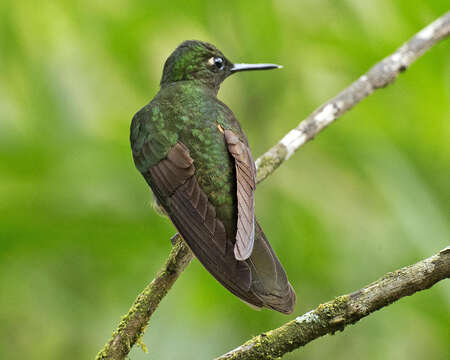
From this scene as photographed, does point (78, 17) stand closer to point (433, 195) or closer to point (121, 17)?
point (121, 17)

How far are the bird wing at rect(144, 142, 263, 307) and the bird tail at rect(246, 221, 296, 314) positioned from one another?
0.17 ft

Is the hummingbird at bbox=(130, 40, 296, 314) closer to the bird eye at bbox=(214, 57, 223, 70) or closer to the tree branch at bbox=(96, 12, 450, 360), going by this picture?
the tree branch at bbox=(96, 12, 450, 360)

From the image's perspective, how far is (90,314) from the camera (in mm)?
3662

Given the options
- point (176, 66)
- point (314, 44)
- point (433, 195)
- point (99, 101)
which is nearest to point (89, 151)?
point (99, 101)

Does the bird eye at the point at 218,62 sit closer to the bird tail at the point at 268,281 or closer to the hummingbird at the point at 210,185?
the hummingbird at the point at 210,185

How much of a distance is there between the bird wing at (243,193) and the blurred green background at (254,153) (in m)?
0.74

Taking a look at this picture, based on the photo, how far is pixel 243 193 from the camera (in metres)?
2.71

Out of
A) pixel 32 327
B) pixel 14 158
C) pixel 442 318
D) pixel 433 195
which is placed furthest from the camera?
pixel 32 327

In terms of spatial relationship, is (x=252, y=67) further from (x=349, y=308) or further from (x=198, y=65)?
(x=349, y=308)

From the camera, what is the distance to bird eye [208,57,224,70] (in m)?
3.63

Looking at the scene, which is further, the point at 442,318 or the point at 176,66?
the point at 176,66

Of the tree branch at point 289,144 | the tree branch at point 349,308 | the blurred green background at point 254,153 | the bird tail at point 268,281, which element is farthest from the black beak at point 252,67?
the tree branch at point 349,308

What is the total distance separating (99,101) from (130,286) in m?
1.08

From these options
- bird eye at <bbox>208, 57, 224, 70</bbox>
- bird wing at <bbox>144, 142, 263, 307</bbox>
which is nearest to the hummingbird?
bird wing at <bbox>144, 142, 263, 307</bbox>
